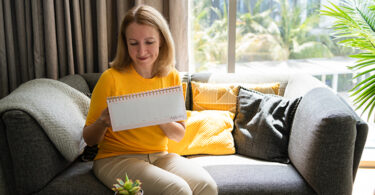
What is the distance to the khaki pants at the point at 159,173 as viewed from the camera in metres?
1.31

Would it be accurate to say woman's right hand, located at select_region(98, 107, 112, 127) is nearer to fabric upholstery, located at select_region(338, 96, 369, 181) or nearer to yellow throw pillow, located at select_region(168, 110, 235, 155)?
yellow throw pillow, located at select_region(168, 110, 235, 155)

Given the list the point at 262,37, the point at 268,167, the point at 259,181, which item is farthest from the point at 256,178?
the point at 262,37

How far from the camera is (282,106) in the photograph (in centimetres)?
184

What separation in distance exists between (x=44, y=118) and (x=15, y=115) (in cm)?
11

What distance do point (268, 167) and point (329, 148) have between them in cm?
34

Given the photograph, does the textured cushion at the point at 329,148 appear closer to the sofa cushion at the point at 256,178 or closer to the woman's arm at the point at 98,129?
the sofa cushion at the point at 256,178

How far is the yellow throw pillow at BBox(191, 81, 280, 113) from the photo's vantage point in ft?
6.89

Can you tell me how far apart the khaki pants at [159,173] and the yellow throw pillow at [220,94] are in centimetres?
64

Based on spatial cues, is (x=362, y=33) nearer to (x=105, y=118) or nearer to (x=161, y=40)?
(x=161, y=40)

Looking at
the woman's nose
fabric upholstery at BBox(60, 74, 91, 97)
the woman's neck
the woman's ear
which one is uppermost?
the woman's ear

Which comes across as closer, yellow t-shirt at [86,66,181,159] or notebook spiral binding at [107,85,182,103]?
notebook spiral binding at [107,85,182,103]

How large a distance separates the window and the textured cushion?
1.16 metres

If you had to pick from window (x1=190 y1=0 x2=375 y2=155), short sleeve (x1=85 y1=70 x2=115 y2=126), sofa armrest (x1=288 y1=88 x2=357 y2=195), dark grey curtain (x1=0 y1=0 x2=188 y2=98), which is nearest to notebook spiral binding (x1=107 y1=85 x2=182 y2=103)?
short sleeve (x1=85 y1=70 x2=115 y2=126)

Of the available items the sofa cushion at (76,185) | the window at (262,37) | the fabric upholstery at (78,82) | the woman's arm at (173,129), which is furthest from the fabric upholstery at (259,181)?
the window at (262,37)
